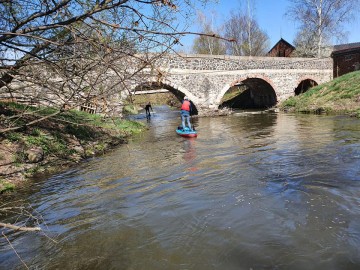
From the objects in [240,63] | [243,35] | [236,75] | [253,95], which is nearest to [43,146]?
[236,75]

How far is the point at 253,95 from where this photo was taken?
101 ft

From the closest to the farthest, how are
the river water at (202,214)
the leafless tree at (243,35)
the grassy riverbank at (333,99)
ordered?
the river water at (202,214) → the grassy riverbank at (333,99) → the leafless tree at (243,35)

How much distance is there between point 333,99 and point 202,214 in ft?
55.4

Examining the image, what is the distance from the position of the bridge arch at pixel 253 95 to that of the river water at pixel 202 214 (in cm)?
1618

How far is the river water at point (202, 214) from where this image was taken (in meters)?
3.23

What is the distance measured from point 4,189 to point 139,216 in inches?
122

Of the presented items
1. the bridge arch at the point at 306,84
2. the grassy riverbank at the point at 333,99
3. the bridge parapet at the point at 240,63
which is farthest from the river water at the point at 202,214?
the bridge arch at the point at 306,84

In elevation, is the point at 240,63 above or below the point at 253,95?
above

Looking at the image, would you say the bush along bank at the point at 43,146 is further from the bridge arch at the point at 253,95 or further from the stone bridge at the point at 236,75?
the bridge arch at the point at 253,95

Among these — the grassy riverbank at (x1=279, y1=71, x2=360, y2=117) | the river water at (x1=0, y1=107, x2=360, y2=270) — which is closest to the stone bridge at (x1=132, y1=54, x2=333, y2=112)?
the grassy riverbank at (x1=279, y1=71, x2=360, y2=117)

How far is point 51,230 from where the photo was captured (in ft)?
13.7

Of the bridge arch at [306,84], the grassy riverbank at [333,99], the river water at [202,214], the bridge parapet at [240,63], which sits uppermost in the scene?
the bridge parapet at [240,63]

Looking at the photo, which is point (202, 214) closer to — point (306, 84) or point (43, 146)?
point (43, 146)

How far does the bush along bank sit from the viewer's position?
6.79m
